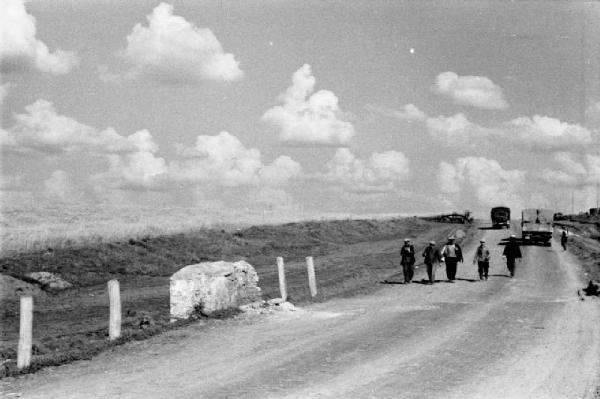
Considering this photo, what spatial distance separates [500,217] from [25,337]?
6510 cm

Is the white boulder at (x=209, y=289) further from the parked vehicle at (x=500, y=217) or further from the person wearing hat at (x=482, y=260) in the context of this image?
the parked vehicle at (x=500, y=217)

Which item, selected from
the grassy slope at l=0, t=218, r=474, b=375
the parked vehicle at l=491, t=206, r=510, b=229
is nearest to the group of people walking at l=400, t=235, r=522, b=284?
the grassy slope at l=0, t=218, r=474, b=375

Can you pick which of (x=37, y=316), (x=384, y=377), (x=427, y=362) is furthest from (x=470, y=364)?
(x=37, y=316)

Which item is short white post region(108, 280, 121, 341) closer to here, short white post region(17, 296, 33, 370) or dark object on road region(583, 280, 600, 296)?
short white post region(17, 296, 33, 370)

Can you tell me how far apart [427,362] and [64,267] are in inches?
782

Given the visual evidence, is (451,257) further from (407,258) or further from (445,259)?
(407,258)

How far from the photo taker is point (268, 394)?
8812mm

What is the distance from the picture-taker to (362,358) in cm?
1124

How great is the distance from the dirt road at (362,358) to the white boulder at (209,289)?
1040 mm

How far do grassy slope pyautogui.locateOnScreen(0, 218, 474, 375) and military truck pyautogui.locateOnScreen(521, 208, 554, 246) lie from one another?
28.5ft

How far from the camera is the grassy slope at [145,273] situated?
14.8m

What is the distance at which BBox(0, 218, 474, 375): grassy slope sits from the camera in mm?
14812

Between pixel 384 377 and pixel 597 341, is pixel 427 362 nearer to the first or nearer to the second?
pixel 384 377

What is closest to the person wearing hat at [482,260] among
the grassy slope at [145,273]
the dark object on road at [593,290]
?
the grassy slope at [145,273]
